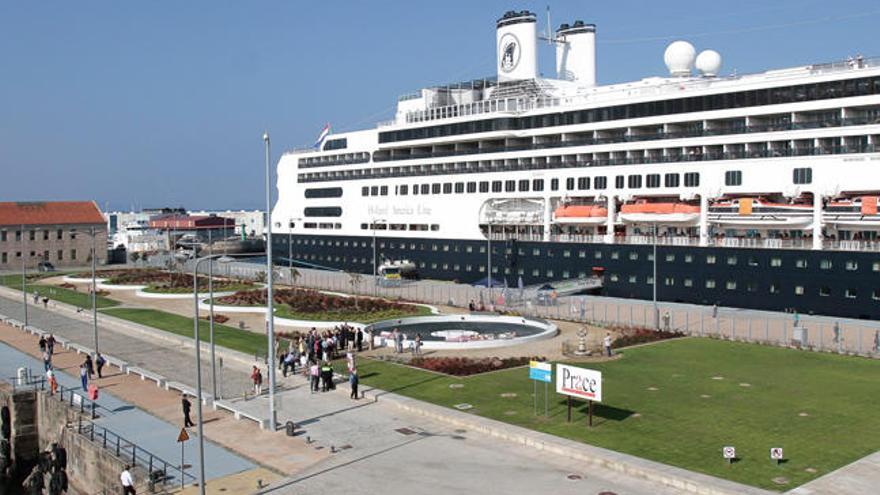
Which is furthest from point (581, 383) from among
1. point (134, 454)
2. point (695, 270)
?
point (695, 270)

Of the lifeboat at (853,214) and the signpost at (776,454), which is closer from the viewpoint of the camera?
the signpost at (776,454)

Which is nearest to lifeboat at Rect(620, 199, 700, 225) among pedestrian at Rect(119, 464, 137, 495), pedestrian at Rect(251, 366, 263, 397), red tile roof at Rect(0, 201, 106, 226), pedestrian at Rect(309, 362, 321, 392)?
pedestrian at Rect(309, 362, 321, 392)

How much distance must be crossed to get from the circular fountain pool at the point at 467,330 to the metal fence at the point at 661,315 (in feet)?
11.0

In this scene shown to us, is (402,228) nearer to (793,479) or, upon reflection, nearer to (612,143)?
(612,143)

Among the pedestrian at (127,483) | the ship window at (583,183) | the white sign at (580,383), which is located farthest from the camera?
the ship window at (583,183)

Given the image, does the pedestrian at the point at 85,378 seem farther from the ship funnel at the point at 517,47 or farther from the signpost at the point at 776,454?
the ship funnel at the point at 517,47

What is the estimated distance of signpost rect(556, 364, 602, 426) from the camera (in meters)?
24.2

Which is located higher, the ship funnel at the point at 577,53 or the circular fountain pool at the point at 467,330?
the ship funnel at the point at 577,53

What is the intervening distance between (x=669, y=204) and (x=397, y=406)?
3061 cm

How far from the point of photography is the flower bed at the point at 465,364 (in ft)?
110

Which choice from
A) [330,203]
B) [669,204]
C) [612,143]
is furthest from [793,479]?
[330,203]

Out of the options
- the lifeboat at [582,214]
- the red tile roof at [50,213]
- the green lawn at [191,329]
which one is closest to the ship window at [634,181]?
the lifeboat at [582,214]

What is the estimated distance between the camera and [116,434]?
25.8 m

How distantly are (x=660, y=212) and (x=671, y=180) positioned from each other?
247 centimetres
